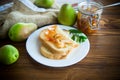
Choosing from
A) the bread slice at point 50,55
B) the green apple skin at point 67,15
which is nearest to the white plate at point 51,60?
the bread slice at point 50,55

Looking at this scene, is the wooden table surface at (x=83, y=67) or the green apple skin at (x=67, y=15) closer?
the wooden table surface at (x=83, y=67)

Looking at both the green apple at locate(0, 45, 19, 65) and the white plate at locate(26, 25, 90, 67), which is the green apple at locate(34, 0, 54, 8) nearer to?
the white plate at locate(26, 25, 90, 67)

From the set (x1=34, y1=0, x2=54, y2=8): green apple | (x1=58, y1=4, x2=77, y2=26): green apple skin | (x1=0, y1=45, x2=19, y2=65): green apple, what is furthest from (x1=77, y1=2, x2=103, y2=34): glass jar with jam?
(x1=0, y1=45, x2=19, y2=65): green apple

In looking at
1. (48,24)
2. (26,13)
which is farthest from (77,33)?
(26,13)

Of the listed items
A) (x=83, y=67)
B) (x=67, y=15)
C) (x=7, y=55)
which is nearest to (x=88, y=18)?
(x=67, y=15)

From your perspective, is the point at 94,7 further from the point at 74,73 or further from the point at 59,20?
the point at 74,73

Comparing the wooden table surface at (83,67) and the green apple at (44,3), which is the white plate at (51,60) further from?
the green apple at (44,3)
